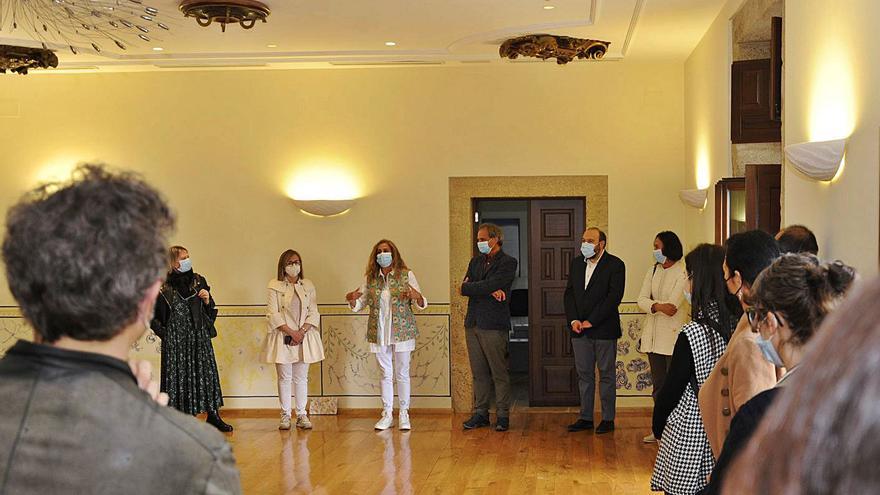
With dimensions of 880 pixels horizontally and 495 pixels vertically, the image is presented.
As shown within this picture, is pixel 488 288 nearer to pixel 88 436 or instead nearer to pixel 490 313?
pixel 490 313

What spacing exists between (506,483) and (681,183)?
3902mm

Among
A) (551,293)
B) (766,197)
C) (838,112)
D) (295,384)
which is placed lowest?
(295,384)

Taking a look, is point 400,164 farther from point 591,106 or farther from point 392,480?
point 392,480

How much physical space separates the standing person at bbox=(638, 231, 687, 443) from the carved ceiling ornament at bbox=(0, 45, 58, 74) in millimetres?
5198

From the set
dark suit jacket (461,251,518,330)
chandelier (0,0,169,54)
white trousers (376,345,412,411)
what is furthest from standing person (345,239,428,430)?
chandelier (0,0,169,54)

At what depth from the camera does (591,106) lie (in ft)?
30.8

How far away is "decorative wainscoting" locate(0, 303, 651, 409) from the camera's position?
9547 mm

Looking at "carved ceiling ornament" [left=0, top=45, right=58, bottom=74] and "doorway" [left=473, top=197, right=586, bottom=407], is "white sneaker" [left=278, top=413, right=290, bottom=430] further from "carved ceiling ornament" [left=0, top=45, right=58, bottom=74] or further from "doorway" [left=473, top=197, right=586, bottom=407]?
"carved ceiling ornament" [left=0, top=45, right=58, bottom=74]

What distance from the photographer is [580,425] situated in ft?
28.0

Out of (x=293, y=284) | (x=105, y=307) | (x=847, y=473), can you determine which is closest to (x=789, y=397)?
(x=847, y=473)

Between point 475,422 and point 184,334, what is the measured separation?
253 cm

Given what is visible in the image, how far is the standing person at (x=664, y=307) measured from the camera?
25.8ft

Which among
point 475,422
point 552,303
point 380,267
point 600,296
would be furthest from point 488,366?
point 552,303

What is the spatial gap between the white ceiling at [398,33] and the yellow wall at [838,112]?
206 centimetres
